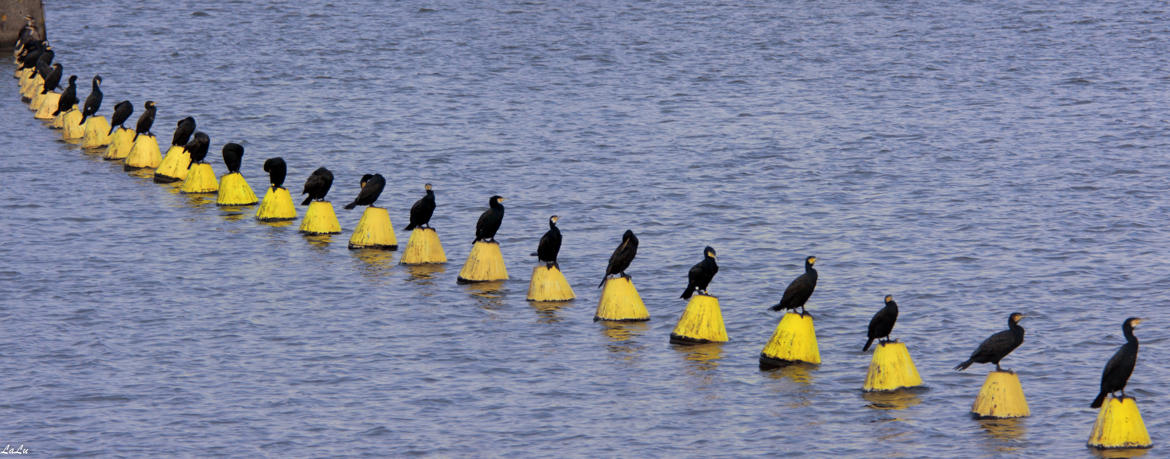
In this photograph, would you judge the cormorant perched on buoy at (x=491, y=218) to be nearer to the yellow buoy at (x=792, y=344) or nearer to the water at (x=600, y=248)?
the water at (x=600, y=248)

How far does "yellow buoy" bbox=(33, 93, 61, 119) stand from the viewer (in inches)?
1575

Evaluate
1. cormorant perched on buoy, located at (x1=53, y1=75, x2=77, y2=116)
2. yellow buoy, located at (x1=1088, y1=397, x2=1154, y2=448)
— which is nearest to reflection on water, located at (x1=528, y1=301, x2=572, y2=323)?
yellow buoy, located at (x1=1088, y1=397, x2=1154, y2=448)

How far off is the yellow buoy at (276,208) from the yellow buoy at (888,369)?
43.5ft

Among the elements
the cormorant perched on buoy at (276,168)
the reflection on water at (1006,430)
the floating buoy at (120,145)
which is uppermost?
the floating buoy at (120,145)

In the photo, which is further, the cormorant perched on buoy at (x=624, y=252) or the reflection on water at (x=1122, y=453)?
the cormorant perched on buoy at (x=624, y=252)

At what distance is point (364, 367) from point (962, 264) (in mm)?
11056

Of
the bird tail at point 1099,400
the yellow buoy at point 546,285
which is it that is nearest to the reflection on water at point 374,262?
the yellow buoy at point 546,285

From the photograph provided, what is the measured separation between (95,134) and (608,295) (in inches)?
750

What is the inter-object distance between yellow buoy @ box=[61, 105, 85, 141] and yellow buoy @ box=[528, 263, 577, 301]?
18939 millimetres

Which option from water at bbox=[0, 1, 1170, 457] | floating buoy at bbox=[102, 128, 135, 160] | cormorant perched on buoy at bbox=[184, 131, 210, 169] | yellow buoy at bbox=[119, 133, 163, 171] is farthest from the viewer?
floating buoy at bbox=[102, 128, 135, 160]

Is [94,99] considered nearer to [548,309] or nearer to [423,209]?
[423,209]

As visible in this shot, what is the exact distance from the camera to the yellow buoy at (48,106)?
131 ft

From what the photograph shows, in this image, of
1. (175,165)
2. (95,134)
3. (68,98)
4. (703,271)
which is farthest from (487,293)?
(68,98)

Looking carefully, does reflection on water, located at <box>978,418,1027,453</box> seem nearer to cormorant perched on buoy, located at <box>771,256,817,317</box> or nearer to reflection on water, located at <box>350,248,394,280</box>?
cormorant perched on buoy, located at <box>771,256,817,317</box>
